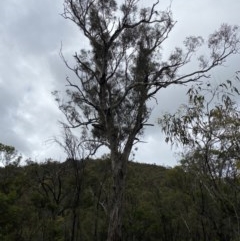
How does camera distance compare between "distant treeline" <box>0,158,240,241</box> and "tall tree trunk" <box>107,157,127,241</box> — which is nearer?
"tall tree trunk" <box>107,157,127,241</box>

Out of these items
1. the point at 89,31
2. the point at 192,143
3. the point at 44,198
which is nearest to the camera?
the point at 192,143

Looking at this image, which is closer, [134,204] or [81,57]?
[81,57]

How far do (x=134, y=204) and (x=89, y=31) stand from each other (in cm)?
2198

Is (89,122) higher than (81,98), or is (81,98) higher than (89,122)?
(81,98)

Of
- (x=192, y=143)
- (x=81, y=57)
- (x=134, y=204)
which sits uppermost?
(x=81, y=57)

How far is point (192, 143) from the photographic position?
10078 mm

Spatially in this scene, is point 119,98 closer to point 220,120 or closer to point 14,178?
point 220,120

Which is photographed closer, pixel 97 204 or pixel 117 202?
pixel 117 202

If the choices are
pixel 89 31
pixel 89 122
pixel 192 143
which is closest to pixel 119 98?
pixel 89 122

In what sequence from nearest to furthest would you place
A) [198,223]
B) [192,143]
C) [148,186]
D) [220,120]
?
[220,120]
[192,143]
[198,223]
[148,186]

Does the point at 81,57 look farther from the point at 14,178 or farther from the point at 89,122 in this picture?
the point at 14,178

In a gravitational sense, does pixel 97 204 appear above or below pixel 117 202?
above

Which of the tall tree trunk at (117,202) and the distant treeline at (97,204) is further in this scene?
the distant treeline at (97,204)

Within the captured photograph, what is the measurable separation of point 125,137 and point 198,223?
1941cm
